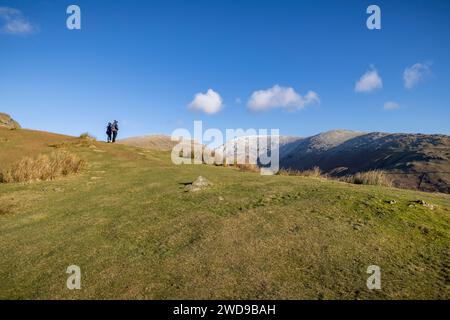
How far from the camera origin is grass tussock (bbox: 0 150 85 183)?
1263cm

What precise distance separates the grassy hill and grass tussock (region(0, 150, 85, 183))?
12.0 ft

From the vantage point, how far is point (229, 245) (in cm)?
539

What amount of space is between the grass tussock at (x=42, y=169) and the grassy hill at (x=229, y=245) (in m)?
3.67

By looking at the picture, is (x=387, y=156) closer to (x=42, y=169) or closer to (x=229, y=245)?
(x=42, y=169)

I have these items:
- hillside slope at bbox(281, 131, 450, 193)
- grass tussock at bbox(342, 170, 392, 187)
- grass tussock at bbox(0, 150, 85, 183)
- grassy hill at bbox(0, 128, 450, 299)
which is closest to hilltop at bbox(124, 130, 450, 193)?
hillside slope at bbox(281, 131, 450, 193)

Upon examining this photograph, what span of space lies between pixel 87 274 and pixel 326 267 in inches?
132

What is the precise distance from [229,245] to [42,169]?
34.6 feet

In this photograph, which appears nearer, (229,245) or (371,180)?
(229,245)

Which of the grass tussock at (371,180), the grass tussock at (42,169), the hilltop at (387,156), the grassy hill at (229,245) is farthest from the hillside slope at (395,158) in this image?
the grassy hill at (229,245)

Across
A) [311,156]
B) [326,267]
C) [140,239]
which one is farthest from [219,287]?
[311,156]

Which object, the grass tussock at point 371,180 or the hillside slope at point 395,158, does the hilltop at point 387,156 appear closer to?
the hillside slope at point 395,158

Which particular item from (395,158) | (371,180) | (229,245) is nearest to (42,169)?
(229,245)

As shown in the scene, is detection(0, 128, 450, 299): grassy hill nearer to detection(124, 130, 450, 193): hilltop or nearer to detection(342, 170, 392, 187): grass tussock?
detection(342, 170, 392, 187): grass tussock

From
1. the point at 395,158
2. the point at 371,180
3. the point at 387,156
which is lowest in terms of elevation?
the point at 371,180
